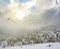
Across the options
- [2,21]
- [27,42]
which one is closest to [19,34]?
[27,42]

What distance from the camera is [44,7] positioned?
187 cm

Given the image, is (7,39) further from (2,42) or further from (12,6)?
(12,6)

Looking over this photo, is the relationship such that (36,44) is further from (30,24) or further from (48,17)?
(48,17)

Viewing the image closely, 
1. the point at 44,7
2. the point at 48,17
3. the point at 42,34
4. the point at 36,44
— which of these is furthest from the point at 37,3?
the point at 36,44

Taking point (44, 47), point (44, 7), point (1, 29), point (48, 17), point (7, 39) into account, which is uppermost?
point (44, 7)

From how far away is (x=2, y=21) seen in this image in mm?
1816

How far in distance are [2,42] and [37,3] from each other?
0.66 metres

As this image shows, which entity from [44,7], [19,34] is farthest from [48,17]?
[19,34]

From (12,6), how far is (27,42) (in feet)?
1.63

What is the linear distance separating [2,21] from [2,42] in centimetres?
26

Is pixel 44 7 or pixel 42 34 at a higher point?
pixel 44 7

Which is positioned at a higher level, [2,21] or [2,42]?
[2,21]

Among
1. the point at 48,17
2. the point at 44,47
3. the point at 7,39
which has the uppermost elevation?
the point at 48,17

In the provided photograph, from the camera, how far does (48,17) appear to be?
1854mm
